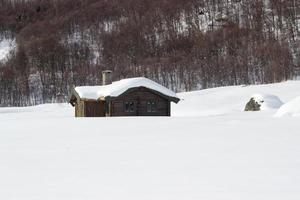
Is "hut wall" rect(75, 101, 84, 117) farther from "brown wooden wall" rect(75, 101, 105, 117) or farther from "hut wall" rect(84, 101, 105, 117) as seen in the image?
"hut wall" rect(84, 101, 105, 117)

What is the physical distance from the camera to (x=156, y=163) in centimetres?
872

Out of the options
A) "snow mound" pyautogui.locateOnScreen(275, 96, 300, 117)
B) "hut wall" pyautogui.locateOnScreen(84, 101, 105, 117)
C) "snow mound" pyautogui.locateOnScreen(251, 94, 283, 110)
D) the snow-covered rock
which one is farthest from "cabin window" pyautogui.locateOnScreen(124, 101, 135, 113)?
"snow mound" pyautogui.locateOnScreen(275, 96, 300, 117)

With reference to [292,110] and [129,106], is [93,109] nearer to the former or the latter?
[129,106]

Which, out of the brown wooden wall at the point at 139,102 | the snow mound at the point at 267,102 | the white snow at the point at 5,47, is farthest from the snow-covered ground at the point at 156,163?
the white snow at the point at 5,47

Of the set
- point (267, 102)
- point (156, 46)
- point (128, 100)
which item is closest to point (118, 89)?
point (128, 100)

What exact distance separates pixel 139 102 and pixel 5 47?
98325mm

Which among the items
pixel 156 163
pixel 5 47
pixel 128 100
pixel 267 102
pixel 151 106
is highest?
pixel 5 47

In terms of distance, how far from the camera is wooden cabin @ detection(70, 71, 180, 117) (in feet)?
99.5

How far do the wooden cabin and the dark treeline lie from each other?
4480 centimetres

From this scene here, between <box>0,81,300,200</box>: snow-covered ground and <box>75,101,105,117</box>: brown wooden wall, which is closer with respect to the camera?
<box>0,81,300,200</box>: snow-covered ground

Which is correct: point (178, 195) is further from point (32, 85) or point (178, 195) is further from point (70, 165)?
point (32, 85)

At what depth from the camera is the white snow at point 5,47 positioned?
375 ft

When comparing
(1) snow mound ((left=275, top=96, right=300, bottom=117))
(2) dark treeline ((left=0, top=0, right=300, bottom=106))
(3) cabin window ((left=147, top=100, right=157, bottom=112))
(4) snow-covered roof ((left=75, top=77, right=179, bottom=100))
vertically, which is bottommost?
(1) snow mound ((left=275, top=96, right=300, bottom=117))

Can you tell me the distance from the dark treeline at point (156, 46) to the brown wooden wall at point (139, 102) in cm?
4451
